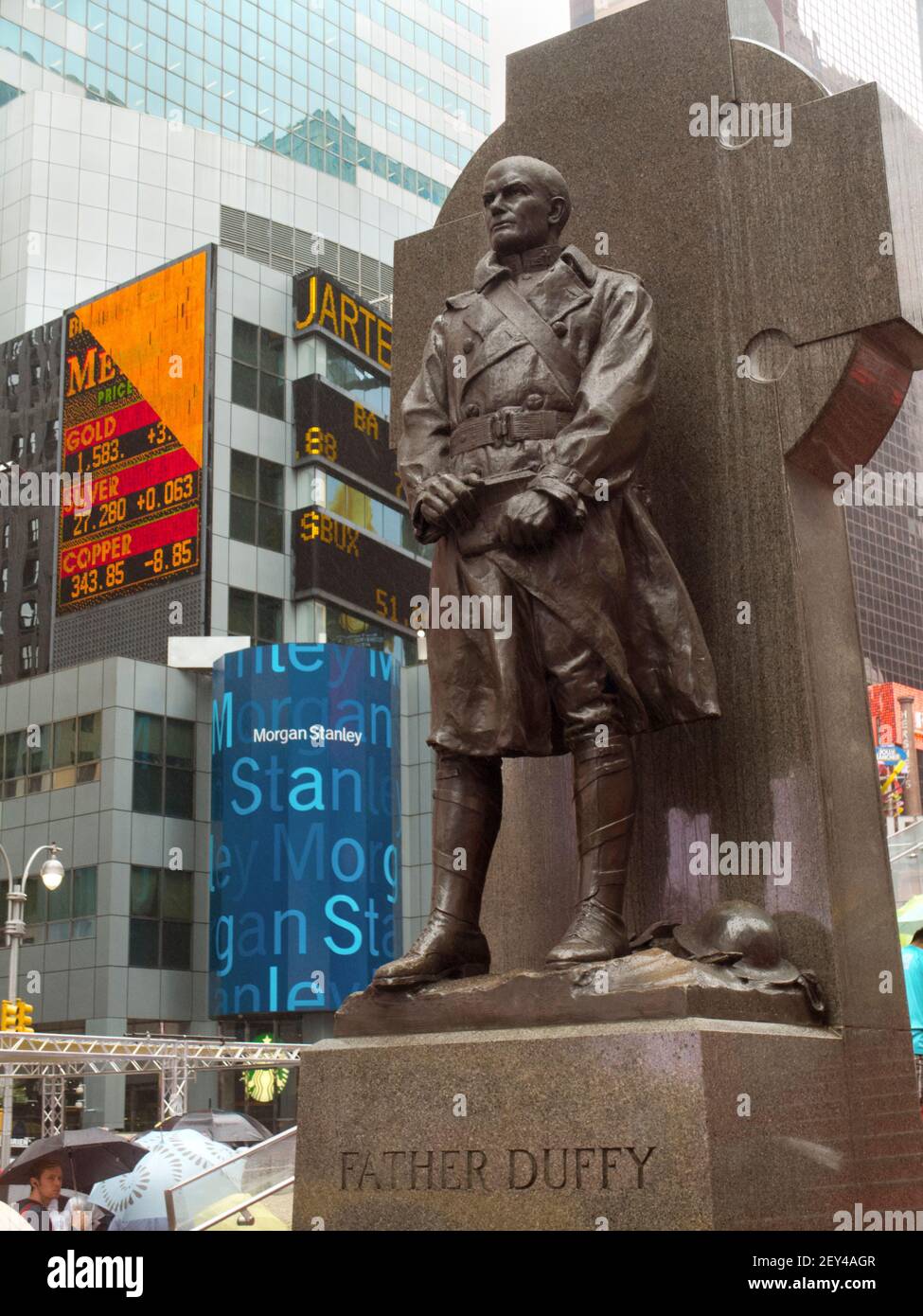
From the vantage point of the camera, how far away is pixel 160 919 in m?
51.7

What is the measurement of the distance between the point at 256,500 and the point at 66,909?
15794mm

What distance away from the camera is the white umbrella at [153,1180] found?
1184 cm

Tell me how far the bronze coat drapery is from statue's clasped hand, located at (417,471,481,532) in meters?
0.09

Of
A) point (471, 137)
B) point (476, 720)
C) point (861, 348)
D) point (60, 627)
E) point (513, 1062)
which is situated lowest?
point (513, 1062)

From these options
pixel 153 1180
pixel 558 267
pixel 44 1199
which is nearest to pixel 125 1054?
pixel 44 1199

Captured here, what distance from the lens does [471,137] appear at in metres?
93.4

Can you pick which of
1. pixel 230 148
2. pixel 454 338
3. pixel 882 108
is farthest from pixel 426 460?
pixel 230 148

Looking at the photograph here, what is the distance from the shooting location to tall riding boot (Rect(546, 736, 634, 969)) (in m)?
6.14

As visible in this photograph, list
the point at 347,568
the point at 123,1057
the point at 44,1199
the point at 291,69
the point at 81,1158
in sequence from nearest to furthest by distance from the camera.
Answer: the point at 44,1199
the point at 81,1158
the point at 123,1057
the point at 347,568
the point at 291,69

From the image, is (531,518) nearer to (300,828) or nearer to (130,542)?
(300,828)

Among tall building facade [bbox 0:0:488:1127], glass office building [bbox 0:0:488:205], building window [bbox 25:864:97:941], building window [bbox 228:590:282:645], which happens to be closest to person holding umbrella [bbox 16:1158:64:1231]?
tall building facade [bbox 0:0:488:1127]

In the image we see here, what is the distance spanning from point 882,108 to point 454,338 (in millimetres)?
2165

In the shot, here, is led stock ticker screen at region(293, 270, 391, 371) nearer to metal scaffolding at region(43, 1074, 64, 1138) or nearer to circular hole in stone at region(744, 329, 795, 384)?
metal scaffolding at region(43, 1074, 64, 1138)
